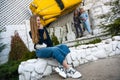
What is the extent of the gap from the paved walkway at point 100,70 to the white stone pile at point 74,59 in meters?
0.17

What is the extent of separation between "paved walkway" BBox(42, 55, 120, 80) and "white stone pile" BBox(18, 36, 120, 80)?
17cm

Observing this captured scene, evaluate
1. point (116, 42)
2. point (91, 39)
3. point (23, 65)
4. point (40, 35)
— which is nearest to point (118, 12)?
point (116, 42)

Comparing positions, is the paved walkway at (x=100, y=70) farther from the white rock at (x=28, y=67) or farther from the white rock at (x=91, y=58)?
the white rock at (x=28, y=67)

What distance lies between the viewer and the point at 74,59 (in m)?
5.28

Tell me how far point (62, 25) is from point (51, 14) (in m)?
1.06

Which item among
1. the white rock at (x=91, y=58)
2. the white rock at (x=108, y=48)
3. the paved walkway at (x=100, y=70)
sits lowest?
the paved walkway at (x=100, y=70)

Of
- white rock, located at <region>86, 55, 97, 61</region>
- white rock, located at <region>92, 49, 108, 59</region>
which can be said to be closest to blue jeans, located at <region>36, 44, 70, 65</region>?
white rock, located at <region>86, 55, 97, 61</region>

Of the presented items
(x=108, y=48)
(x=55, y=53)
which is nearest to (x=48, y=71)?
(x=55, y=53)

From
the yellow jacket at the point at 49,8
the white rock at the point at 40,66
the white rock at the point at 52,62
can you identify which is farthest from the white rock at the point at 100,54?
the yellow jacket at the point at 49,8

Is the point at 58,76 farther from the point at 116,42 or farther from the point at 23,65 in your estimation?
the point at 116,42

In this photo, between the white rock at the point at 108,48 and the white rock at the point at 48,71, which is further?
the white rock at the point at 108,48

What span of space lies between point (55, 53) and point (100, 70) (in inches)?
40.0

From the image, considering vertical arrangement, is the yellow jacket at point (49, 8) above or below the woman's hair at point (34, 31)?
above

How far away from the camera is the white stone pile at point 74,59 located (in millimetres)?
4898
